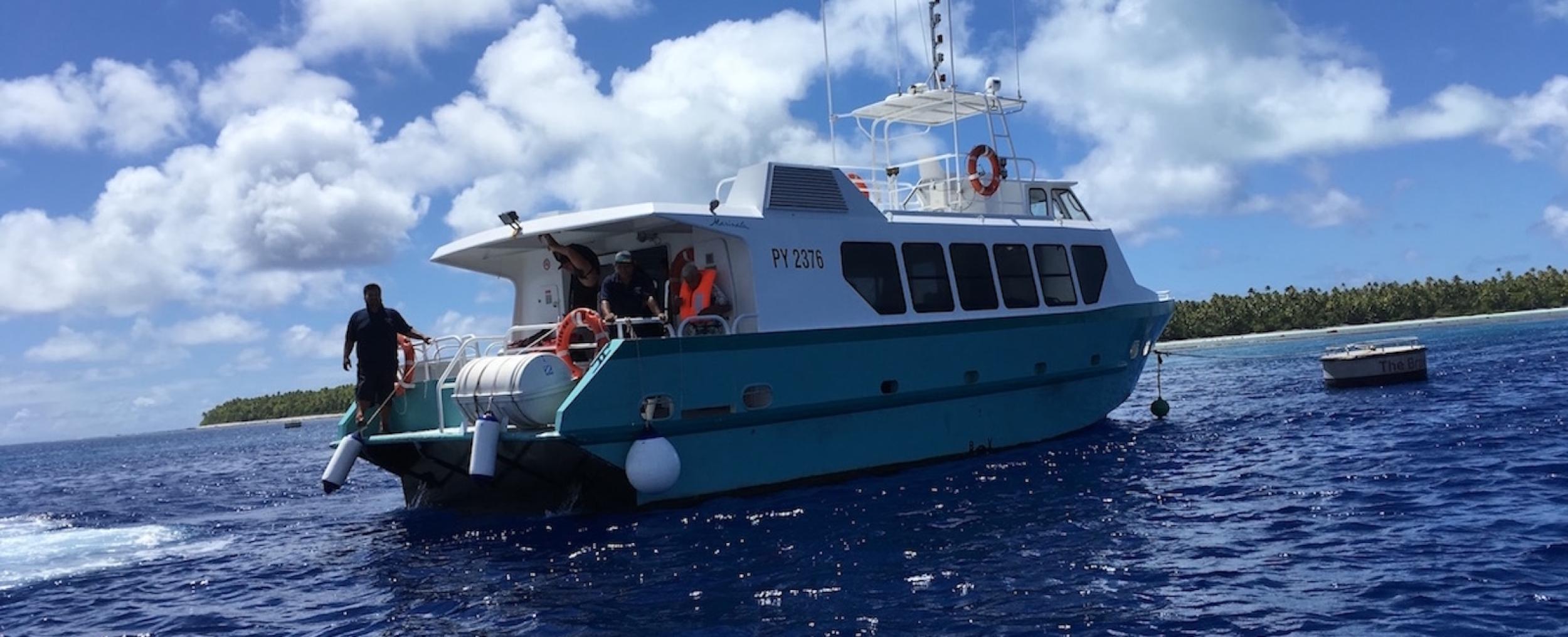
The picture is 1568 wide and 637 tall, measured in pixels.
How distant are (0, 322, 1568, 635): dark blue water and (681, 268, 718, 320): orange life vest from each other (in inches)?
76.2

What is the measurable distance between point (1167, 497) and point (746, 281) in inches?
180

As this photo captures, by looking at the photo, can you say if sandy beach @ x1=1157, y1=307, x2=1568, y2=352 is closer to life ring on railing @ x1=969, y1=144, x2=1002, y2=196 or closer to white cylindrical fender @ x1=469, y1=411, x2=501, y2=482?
life ring on railing @ x1=969, y1=144, x2=1002, y2=196

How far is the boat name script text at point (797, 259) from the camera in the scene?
12.1 metres

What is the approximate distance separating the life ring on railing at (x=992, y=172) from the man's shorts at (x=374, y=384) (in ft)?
25.4

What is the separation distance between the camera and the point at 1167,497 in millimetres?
10484

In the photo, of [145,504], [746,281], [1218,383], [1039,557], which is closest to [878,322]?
[746,281]

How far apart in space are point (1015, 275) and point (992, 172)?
5.40 feet

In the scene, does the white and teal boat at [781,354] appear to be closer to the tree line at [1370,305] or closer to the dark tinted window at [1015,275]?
the dark tinted window at [1015,275]

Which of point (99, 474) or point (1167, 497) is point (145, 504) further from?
point (99, 474)

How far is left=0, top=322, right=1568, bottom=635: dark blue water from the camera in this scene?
6875 mm

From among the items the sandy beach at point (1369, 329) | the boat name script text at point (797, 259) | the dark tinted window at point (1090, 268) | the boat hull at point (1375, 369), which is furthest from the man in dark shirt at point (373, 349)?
the sandy beach at point (1369, 329)

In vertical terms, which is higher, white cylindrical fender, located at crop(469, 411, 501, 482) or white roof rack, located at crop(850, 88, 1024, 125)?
white roof rack, located at crop(850, 88, 1024, 125)

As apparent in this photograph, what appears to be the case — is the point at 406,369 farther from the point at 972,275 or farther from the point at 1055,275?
the point at 1055,275

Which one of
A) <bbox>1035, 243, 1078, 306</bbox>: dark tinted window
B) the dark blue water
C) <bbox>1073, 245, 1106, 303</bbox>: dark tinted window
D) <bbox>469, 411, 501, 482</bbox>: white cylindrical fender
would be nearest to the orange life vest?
the dark blue water
